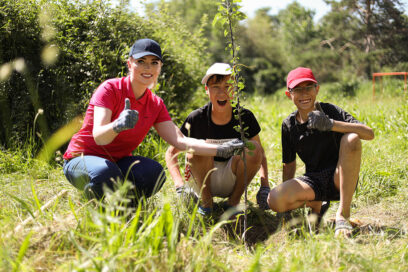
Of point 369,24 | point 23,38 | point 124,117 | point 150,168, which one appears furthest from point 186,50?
point 369,24

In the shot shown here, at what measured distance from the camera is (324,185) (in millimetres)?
2660

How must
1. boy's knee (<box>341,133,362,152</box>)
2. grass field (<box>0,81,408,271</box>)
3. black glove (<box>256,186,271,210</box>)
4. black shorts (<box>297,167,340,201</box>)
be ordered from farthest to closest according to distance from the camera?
black glove (<box>256,186,271,210</box>)
black shorts (<box>297,167,340,201</box>)
boy's knee (<box>341,133,362,152</box>)
grass field (<box>0,81,408,271</box>)

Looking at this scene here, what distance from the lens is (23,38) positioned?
14.1 feet

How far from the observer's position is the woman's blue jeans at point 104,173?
93.2 inches

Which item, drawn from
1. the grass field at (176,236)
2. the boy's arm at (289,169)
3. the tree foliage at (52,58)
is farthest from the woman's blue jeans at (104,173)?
the tree foliage at (52,58)

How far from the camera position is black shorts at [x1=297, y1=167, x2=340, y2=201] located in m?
2.65

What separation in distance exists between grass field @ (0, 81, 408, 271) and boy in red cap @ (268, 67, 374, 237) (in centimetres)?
18

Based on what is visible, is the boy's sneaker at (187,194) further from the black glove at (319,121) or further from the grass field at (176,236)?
the black glove at (319,121)

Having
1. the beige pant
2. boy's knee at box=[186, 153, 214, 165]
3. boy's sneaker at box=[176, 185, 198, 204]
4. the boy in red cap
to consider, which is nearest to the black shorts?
the boy in red cap

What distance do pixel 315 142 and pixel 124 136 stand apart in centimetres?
141

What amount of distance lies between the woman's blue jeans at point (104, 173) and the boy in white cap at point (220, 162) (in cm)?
24

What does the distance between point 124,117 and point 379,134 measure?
155 inches

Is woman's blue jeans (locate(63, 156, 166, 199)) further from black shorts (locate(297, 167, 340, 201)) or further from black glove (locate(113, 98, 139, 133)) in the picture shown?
black shorts (locate(297, 167, 340, 201))

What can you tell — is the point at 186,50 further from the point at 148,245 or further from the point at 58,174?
the point at 148,245
